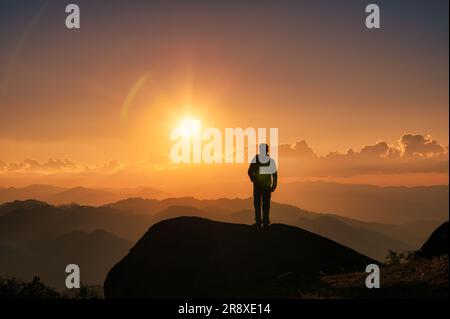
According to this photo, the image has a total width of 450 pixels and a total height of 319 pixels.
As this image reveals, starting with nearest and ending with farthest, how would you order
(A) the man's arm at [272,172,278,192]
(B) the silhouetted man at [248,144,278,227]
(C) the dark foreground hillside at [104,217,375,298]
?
1. (C) the dark foreground hillside at [104,217,375,298]
2. (B) the silhouetted man at [248,144,278,227]
3. (A) the man's arm at [272,172,278,192]

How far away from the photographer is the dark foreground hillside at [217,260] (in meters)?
21.5

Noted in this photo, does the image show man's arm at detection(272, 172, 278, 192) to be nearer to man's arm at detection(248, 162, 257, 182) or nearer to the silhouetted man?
the silhouetted man

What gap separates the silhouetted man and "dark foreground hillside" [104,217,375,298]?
2.34 m

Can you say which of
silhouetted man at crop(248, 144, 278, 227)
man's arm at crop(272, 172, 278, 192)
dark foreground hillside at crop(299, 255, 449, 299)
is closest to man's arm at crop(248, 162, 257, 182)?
silhouetted man at crop(248, 144, 278, 227)

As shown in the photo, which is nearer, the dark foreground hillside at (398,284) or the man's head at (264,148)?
the dark foreground hillside at (398,284)

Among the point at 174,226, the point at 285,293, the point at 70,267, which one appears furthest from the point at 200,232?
the point at 285,293

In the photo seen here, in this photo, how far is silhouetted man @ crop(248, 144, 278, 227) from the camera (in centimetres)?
2241

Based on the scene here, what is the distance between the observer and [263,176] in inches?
890

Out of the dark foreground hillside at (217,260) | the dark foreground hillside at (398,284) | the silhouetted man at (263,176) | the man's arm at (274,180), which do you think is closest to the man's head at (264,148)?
the silhouetted man at (263,176)

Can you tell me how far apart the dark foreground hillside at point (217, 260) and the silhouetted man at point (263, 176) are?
7.67 feet

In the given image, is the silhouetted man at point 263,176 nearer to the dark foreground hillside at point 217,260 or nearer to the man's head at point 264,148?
the man's head at point 264,148
